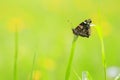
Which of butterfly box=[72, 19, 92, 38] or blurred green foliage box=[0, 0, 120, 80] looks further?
blurred green foliage box=[0, 0, 120, 80]

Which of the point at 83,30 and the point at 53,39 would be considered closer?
the point at 83,30

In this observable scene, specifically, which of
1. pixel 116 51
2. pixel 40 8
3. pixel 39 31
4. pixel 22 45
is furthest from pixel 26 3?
pixel 116 51

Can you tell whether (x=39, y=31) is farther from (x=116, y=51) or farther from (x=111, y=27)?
(x=116, y=51)

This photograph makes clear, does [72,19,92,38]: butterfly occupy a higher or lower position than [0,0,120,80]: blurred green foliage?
higher

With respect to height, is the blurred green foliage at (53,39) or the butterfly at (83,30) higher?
the butterfly at (83,30)

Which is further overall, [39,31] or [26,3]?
[26,3]

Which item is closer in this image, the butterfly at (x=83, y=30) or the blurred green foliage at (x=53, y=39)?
the butterfly at (x=83, y=30)

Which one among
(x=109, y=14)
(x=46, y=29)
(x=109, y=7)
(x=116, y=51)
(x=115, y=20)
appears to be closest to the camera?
(x=116, y=51)

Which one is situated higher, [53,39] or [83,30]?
[83,30]
